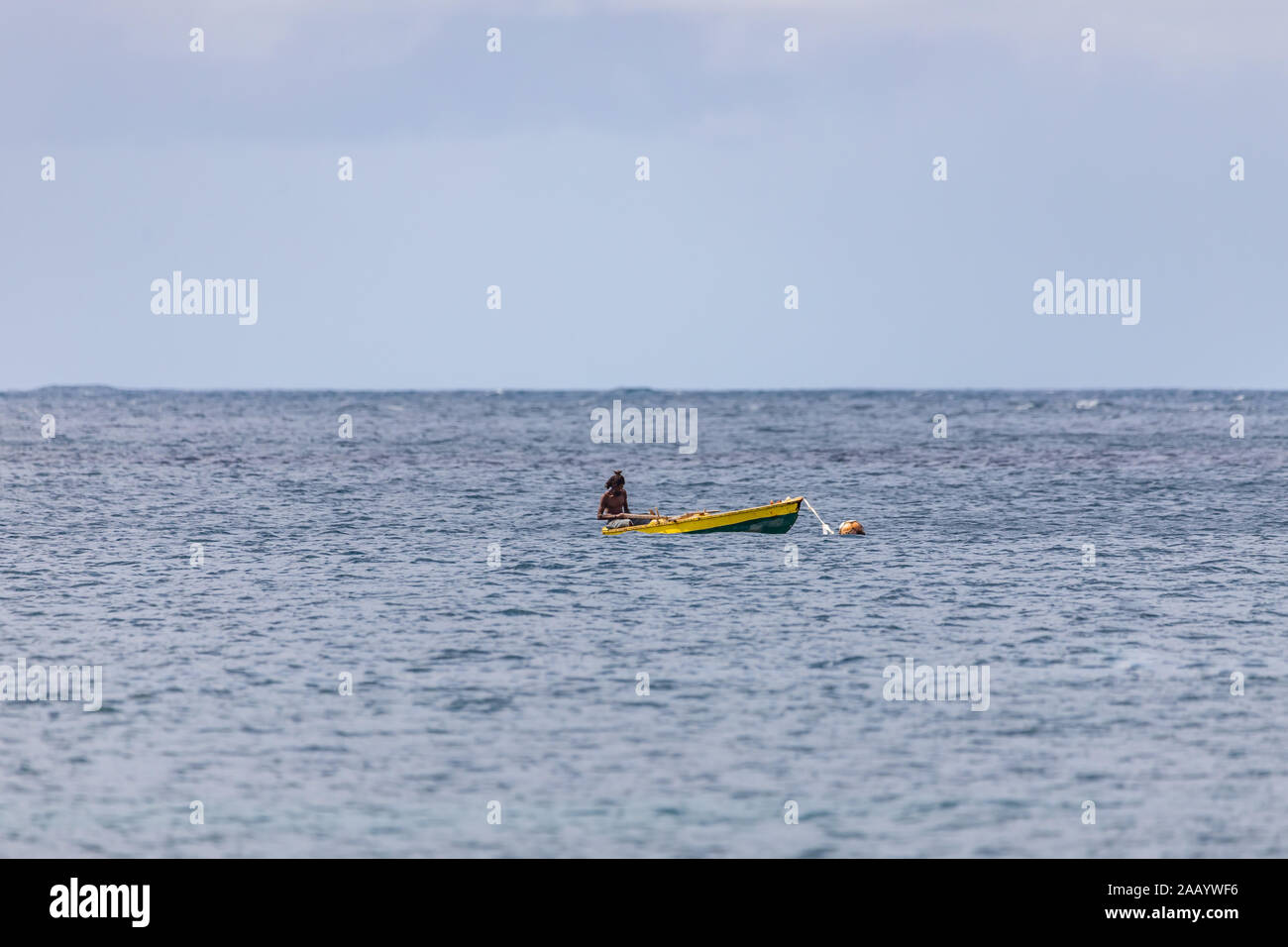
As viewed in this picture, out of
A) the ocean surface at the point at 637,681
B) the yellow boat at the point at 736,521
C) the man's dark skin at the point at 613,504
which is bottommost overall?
the ocean surface at the point at 637,681

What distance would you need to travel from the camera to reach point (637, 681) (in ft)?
80.7

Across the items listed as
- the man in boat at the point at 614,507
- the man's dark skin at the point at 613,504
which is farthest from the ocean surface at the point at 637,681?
the man's dark skin at the point at 613,504

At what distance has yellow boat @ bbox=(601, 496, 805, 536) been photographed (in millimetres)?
42719

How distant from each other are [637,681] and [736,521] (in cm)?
1882

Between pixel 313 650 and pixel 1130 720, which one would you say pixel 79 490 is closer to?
pixel 313 650

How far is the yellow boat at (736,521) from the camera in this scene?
42719mm

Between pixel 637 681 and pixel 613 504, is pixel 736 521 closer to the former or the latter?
pixel 613 504

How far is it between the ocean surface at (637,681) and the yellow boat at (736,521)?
673 mm

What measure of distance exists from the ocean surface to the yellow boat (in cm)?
67

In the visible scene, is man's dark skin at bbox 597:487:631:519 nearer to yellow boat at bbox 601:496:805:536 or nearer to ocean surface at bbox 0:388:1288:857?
yellow boat at bbox 601:496:805:536

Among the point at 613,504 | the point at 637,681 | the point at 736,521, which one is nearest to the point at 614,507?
the point at 613,504

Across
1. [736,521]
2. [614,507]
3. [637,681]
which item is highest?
[614,507]

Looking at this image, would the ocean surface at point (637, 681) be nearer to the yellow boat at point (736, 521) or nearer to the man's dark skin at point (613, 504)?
the yellow boat at point (736, 521)
